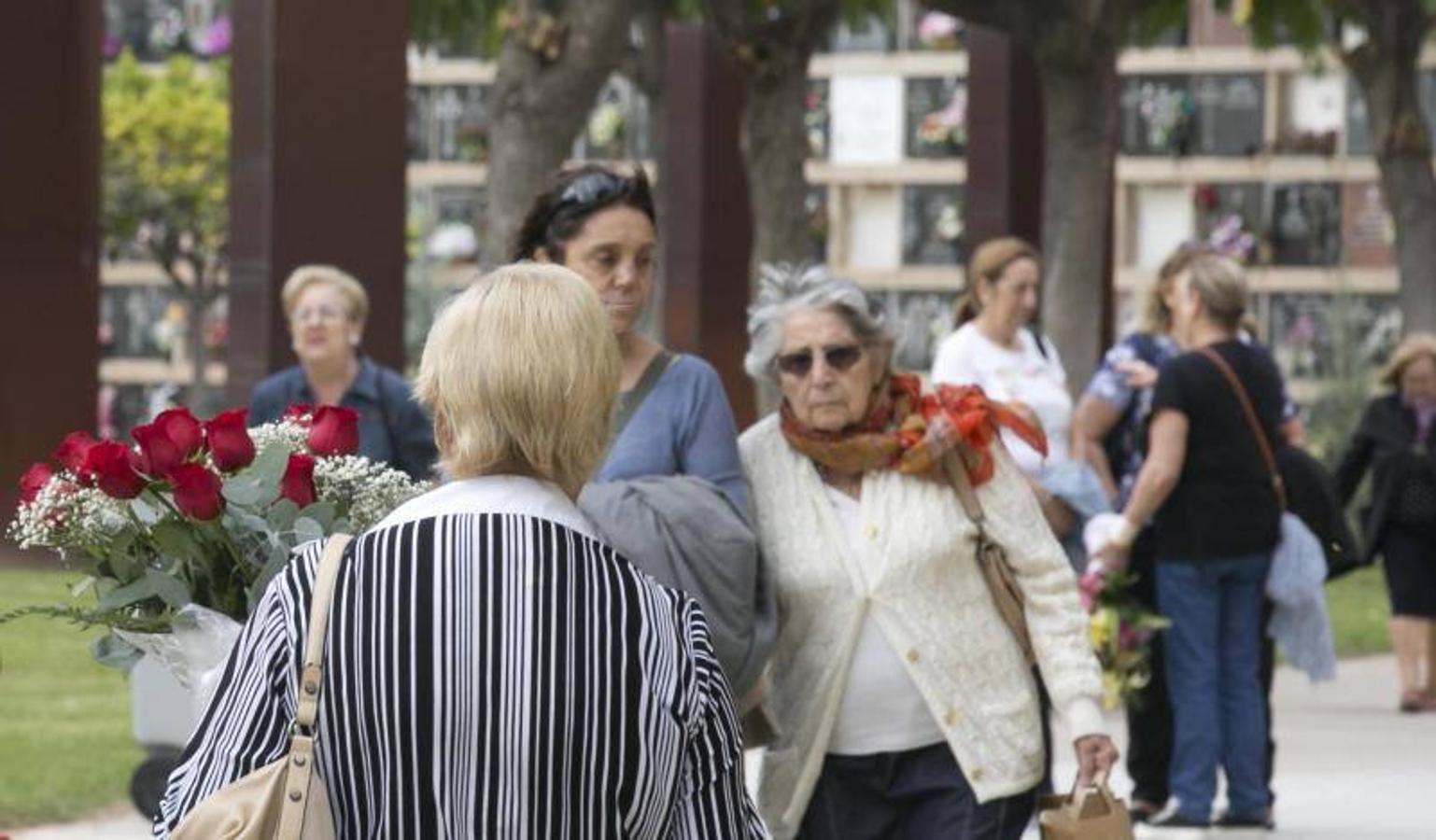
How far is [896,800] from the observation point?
20.4 feet

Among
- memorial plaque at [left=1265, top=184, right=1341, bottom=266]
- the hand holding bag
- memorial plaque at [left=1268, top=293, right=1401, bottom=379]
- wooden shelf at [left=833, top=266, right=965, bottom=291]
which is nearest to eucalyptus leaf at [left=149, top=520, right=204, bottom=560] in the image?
the hand holding bag

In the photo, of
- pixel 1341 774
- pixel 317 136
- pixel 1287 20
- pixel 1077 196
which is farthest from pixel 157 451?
pixel 1287 20

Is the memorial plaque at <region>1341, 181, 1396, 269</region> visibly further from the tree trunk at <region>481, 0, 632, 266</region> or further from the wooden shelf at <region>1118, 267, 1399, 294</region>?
the tree trunk at <region>481, 0, 632, 266</region>

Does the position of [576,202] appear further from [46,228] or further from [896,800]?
[46,228]

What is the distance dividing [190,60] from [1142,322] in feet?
138

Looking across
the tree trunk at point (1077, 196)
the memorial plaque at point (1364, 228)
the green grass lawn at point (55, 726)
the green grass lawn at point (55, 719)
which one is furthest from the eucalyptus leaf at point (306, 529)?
the memorial plaque at point (1364, 228)

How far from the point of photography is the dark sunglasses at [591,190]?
18.4 feet

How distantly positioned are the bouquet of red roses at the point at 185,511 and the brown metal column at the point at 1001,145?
20.2 metres

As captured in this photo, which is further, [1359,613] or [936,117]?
[936,117]

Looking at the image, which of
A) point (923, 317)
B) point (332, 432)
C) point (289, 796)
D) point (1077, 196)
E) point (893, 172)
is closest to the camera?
point (289, 796)

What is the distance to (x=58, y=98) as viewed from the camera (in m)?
19.4

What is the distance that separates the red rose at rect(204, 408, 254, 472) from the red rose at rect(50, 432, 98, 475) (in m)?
0.18

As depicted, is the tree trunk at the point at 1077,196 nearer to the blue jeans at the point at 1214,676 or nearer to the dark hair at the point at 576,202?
the blue jeans at the point at 1214,676

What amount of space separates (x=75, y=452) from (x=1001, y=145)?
67.7ft
